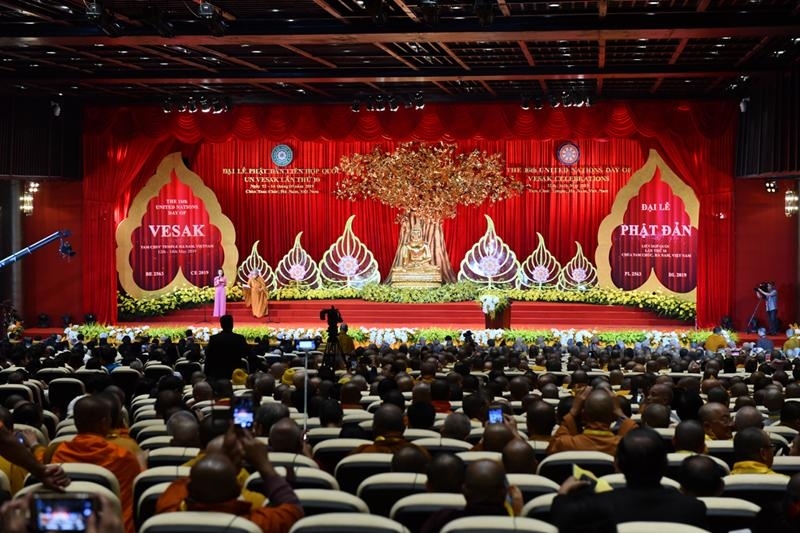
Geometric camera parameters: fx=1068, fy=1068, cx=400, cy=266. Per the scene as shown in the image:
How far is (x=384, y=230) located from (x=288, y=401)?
1756cm

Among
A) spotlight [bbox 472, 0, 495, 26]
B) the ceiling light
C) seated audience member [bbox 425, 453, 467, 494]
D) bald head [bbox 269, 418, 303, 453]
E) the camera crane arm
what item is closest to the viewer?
seated audience member [bbox 425, 453, 467, 494]

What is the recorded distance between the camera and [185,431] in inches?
200

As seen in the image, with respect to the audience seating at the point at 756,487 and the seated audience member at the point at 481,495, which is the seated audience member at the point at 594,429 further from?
the seated audience member at the point at 481,495

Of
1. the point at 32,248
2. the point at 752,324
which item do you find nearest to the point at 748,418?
the point at 752,324

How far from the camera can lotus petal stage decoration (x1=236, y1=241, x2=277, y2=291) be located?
24.4 meters

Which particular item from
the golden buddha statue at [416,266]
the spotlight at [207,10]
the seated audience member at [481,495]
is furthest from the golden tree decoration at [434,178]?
the seated audience member at [481,495]

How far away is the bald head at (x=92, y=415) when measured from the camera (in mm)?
4930

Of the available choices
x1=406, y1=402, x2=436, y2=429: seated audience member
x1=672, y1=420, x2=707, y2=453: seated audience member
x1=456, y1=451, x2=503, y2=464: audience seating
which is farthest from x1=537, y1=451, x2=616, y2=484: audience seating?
x1=406, y1=402, x2=436, y2=429: seated audience member

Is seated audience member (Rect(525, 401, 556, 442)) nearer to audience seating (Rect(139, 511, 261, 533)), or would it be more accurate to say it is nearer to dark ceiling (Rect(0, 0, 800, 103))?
audience seating (Rect(139, 511, 261, 533))

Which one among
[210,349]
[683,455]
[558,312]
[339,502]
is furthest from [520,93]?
[339,502]

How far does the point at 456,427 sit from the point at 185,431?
1.35m

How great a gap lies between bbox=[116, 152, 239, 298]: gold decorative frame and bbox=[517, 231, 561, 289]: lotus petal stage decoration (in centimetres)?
653

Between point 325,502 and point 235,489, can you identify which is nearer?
point 235,489

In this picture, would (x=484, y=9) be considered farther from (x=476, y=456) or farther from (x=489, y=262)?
(x=489, y=262)
